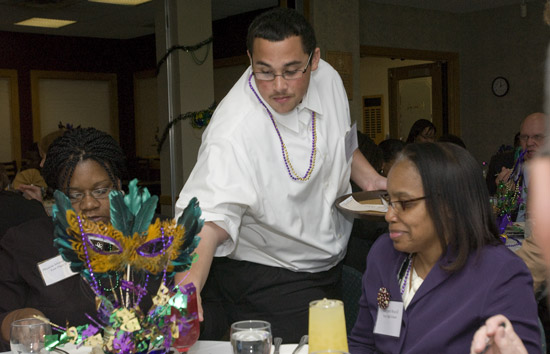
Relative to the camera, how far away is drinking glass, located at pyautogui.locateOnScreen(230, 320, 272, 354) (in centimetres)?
150

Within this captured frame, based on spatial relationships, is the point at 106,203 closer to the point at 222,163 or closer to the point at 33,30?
the point at 222,163

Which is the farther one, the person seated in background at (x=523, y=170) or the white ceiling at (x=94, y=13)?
the white ceiling at (x=94, y=13)

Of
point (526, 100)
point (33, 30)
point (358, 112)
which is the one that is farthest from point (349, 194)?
point (33, 30)

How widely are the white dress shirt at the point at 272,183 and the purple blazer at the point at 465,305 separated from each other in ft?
1.84

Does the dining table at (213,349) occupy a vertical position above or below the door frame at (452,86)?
below

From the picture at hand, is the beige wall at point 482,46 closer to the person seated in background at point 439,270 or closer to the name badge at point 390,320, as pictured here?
the person seated in background at point 439,270

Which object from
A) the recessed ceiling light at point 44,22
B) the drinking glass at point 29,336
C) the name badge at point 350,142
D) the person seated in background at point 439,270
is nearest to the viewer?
the drinking glass at point 29,336

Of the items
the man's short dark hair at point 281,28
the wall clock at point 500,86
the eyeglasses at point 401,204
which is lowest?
the eyeglasses at point 401,204

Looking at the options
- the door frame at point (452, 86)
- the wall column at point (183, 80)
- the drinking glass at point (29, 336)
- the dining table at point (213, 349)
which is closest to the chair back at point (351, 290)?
the dining table at point (213, 349)

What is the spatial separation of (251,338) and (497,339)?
21.2 inches

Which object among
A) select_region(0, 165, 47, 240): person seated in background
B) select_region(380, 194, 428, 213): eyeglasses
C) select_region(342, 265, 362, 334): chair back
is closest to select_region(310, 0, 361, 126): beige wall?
select_region(0, 165, 47, 240): person seated in background

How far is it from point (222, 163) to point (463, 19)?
8398 millimetres

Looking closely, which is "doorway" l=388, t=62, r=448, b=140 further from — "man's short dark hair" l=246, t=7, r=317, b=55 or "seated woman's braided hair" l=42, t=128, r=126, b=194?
"seated woman's braided hair" l=42, t=128, r=126, b=194

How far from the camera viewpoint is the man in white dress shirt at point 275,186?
219 cm
